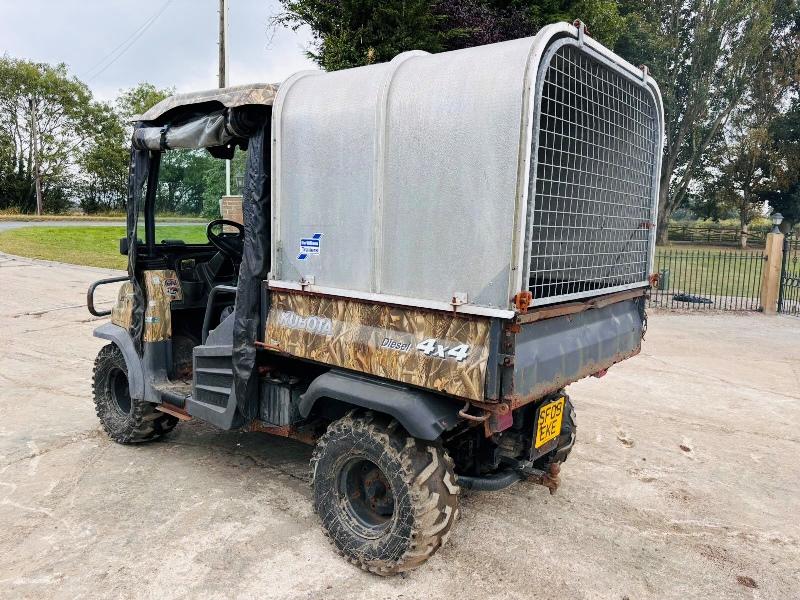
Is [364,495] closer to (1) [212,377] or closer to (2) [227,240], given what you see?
(1) [212,377]

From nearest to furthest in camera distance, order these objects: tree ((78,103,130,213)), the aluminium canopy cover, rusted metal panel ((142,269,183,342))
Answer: the aluminium canopy cover
rusted metal panel ((142,269,183,342))
tree ((78,103,130,213))

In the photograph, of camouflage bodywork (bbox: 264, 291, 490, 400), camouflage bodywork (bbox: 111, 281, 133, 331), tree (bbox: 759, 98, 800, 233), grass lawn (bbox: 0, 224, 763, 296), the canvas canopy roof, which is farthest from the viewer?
tree (bbox: 759, 98, 800, 233)

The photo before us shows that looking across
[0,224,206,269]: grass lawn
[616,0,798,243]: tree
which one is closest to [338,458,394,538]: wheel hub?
[0,224,206,269]: grass lawn

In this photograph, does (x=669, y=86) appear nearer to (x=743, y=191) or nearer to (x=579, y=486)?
(x=743, y=191)

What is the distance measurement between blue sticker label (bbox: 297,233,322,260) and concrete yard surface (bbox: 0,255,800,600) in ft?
5.20

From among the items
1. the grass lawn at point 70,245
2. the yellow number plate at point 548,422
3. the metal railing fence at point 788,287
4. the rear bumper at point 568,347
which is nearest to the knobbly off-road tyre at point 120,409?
the yellow number plate at point 548,422

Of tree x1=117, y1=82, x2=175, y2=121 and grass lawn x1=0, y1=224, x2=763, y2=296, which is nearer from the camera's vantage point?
grass lawn x1=0, y1=224, x2=763, y2=296

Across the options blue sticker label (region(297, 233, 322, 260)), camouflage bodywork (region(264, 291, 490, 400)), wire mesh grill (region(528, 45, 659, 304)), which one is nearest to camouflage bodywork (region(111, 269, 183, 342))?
camouflage bodywork (region(264, 291, 490, 400))

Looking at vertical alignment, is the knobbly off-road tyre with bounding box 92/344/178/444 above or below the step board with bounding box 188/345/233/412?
below

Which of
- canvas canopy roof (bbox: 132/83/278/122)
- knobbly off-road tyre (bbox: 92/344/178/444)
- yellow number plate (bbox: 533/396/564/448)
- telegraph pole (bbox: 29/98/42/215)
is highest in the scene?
telegraph pole (bbox: 29/98/42/215)

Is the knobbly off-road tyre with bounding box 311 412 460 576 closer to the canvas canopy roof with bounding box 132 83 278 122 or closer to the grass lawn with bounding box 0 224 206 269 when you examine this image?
the canvas canopy roof with bounding box 132 83 278 122

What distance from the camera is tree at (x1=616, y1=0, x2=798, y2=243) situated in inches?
1068

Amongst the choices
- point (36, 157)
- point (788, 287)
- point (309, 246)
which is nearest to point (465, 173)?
point (309, 246)

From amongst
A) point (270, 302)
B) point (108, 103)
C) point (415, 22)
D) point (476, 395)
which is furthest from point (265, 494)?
point (108, 103)
